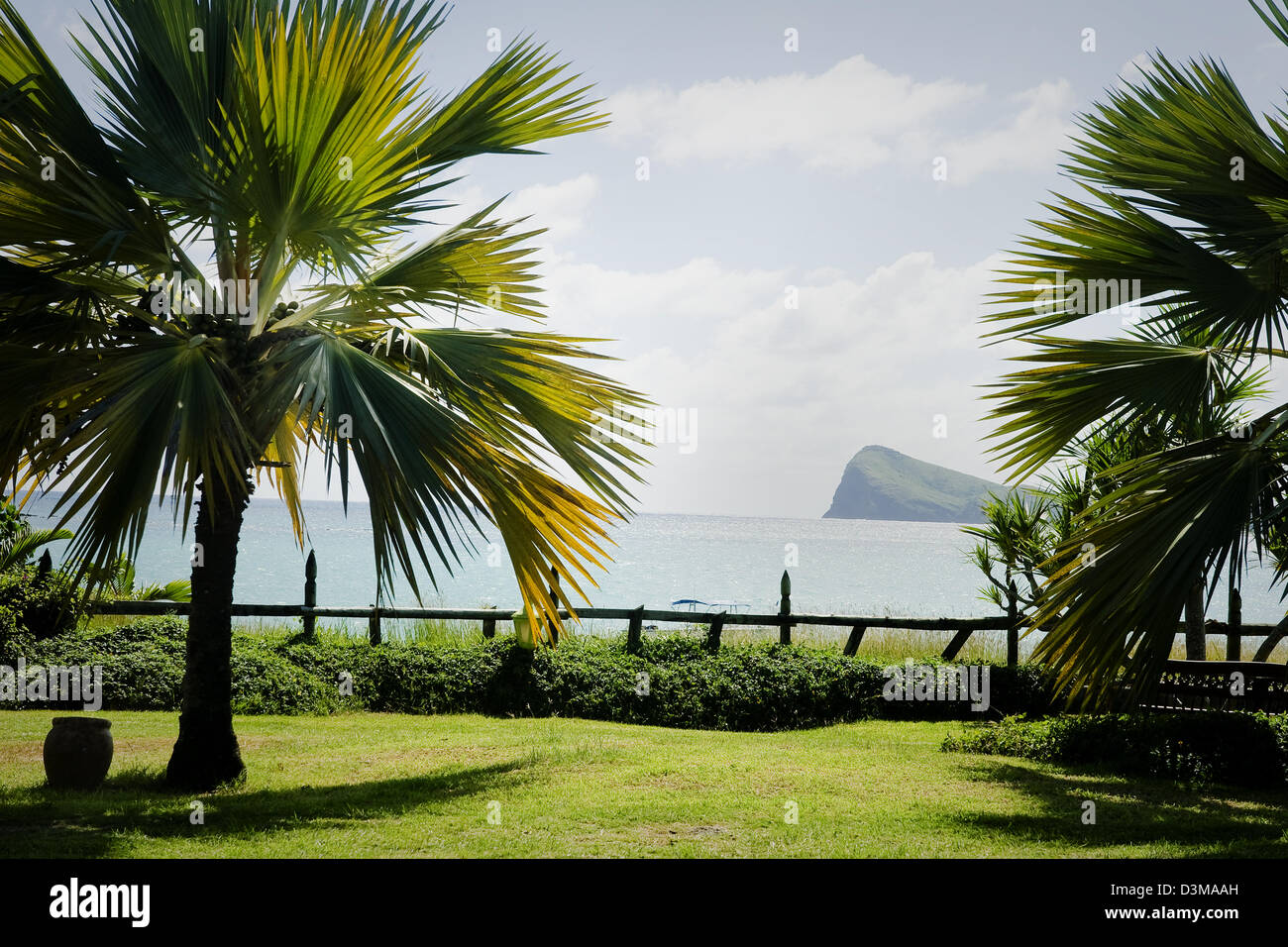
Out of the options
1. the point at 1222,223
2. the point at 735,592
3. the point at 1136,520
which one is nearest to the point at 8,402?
the point at 1136,520

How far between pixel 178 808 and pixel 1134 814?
6586mm

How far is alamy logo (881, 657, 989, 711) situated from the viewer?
1201 cm

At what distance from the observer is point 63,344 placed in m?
6.49

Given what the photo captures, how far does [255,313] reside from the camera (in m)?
6.91

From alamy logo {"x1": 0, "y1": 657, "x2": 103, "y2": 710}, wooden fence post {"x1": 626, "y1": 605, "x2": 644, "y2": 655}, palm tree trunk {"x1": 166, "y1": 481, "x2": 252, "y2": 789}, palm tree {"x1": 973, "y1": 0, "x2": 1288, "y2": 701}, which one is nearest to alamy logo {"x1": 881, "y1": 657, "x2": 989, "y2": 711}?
wooden fence post {"x1": 626, "y1": 605, "x2": 644, "y2": 655}

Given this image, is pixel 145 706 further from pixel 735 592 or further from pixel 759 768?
pixel 735 592

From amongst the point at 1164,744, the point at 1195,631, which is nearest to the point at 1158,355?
the point at 1164,744

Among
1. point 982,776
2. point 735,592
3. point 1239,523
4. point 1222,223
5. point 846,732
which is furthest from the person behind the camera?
point 735,592

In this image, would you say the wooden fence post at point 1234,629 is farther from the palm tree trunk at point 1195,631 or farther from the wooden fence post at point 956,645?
the wooden fence post at point 956,645

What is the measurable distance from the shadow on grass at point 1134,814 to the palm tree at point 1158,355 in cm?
97
